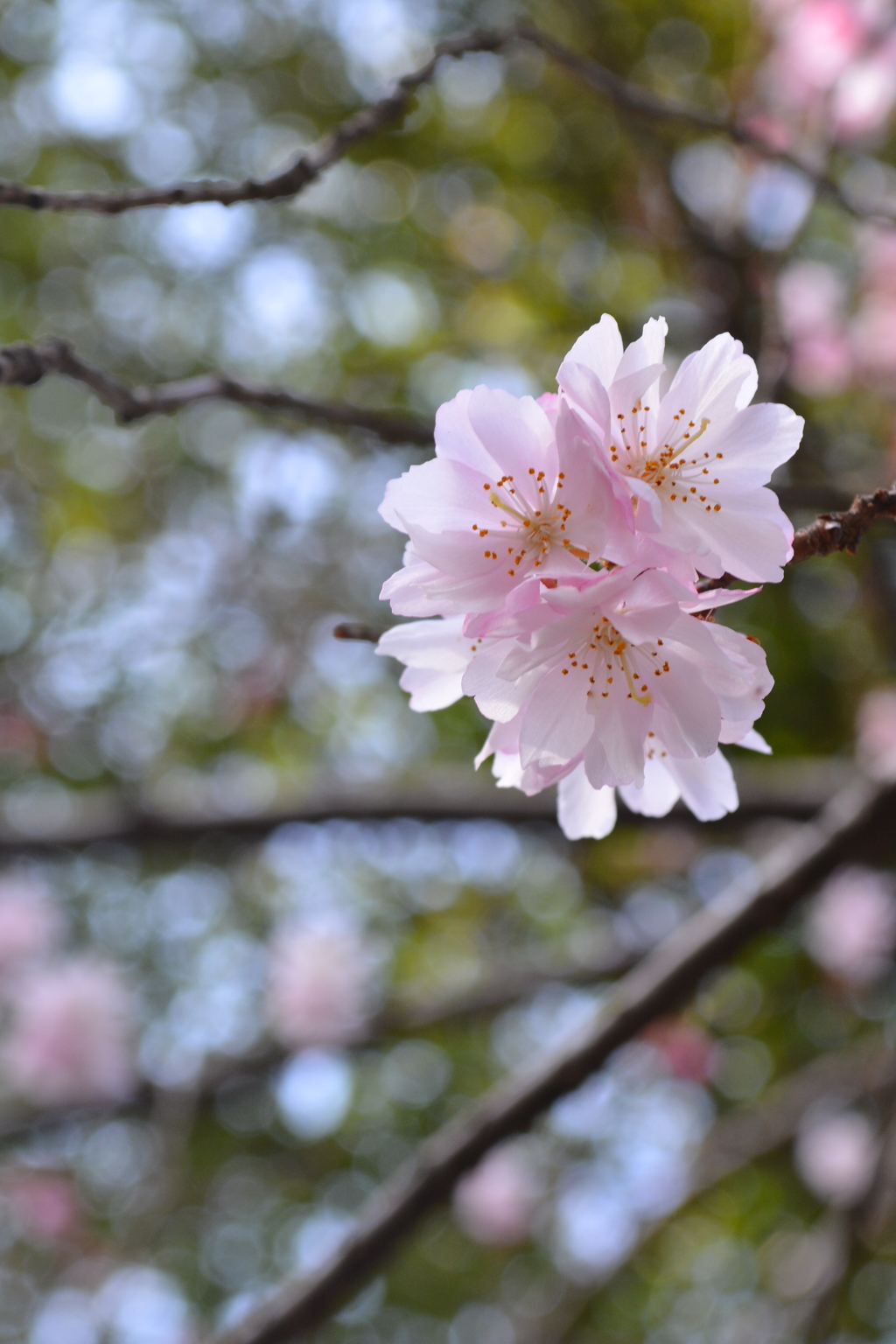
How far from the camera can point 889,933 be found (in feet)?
14.6

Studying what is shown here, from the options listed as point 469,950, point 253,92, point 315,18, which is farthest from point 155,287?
point 469,950

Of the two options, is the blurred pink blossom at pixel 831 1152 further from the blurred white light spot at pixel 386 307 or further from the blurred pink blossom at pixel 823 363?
the blurred white light spot at pixel 386 307

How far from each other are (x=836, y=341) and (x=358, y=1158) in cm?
427

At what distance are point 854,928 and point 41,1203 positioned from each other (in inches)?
145

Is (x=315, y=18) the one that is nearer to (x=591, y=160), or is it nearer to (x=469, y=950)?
(x=591, y=160)

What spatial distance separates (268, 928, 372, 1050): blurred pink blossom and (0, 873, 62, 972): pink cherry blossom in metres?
1.09

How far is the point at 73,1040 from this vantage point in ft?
14.0

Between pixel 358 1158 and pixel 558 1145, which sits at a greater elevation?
pixel 558 1145

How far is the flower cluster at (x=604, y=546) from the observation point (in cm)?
81

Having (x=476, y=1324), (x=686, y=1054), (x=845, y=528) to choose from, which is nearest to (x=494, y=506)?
(x=845, y=528)

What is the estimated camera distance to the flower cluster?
0.81 metres

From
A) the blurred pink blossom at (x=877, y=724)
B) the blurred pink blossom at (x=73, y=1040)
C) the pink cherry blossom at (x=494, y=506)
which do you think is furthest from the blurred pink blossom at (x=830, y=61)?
the blurred pink blossom at (x=73, y=1040)

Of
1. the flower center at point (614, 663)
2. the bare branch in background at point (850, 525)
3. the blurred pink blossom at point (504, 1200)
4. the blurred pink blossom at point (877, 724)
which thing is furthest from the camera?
the blurred pink blossom at point (504, 1200)

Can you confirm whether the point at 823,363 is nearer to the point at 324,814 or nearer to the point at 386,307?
the point at 386,307
